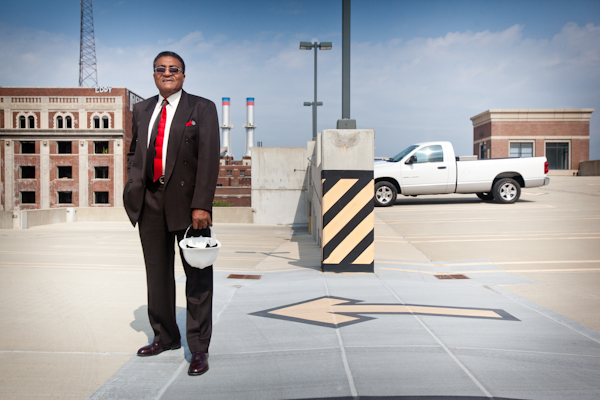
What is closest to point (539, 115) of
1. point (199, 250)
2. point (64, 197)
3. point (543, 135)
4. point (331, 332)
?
point (543, 135)

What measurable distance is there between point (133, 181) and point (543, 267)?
6.50 meters

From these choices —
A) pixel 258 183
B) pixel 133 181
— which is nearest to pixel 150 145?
pixel 133 181

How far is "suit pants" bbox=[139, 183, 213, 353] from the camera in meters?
3.15

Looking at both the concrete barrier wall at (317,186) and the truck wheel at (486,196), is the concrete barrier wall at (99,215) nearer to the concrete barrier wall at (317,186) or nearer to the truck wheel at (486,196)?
the concrete barrier wall at (317,186)

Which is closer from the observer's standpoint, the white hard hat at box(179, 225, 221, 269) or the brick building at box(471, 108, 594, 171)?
the white hard hat at box(179, 225, 221, 269)

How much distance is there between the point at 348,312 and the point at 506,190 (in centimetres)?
1268

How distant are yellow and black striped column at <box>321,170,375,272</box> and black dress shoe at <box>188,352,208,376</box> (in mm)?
3695

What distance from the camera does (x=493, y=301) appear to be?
495 cm

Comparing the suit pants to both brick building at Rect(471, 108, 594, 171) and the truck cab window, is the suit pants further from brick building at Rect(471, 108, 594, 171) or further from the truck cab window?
brick building at Rect(471, 108, 594, 171)

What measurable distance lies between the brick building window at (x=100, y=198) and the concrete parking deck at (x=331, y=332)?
52.8 m

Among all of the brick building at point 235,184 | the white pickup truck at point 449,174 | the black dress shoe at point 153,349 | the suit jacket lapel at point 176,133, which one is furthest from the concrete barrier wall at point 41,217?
the brick building at point 235,184

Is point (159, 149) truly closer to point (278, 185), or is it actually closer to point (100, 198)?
point (278, 185)

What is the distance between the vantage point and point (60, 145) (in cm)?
5838

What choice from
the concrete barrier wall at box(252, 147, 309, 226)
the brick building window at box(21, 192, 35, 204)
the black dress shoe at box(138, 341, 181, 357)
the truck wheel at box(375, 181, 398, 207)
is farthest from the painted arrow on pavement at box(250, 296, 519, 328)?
the brick building window at box(21, 192, 35, 204)
